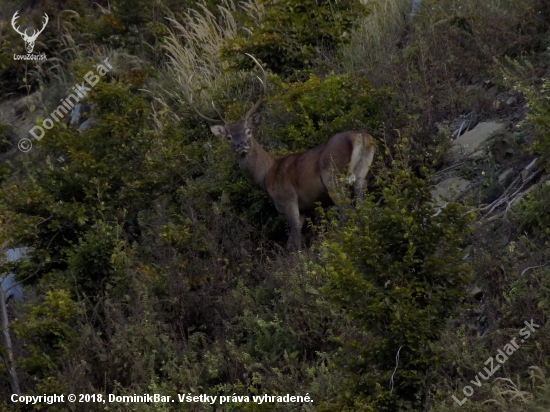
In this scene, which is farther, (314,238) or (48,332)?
(314,238)

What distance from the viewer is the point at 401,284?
21.4 feet

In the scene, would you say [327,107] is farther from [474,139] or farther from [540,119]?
[540,119]

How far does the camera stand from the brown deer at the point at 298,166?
1042 cm

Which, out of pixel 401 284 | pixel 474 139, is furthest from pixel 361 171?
pixel 401 284

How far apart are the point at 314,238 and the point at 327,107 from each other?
1.77 m

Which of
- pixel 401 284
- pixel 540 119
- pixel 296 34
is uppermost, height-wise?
pixel 401 284

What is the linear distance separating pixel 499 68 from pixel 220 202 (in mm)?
3529

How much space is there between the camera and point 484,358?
7203 mm

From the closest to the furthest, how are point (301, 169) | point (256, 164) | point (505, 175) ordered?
point (505, 175) < point (301, 169) < point (256, 164)

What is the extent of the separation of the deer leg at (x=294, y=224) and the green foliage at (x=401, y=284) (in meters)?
4.08

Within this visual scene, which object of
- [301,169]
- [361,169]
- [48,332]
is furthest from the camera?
[301,169]

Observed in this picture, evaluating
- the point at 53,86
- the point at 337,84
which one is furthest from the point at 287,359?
the point at 53,86

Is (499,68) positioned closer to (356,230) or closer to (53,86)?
(356,230)

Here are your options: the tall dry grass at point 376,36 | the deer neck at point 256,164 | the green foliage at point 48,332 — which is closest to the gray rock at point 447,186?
the deer neck at point 256,164
